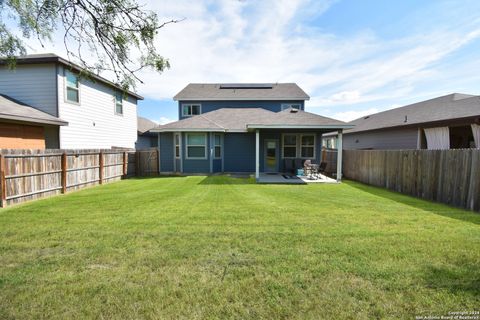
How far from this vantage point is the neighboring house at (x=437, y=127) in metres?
11.8

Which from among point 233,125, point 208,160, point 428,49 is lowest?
point 208,160

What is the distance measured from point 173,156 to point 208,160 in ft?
7.97

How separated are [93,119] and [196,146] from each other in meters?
6.26

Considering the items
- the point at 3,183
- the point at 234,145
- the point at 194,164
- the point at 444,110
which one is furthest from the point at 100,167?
the point at 444,110

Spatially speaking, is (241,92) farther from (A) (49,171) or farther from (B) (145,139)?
(A) (49,171)

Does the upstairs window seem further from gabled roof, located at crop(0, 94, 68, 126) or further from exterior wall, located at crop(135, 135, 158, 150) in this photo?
exterior wall, located at crop(135, 135, 158, 150)

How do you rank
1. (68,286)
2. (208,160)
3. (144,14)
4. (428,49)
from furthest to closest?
1. (208,160)
2. (428,49)
3. (144,14)
4. (68,286)

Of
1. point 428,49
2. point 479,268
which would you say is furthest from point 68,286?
point 428,49

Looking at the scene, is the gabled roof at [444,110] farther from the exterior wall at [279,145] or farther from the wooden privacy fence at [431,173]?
the exterior wall at [279,145]

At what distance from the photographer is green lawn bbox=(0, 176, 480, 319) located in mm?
2582

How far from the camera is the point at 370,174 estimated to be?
12.3 meters

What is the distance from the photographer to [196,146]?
14844 millimetres

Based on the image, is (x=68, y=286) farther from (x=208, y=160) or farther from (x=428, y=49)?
(x=428, y=49)

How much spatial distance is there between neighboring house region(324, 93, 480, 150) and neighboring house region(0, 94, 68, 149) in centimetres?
1934
